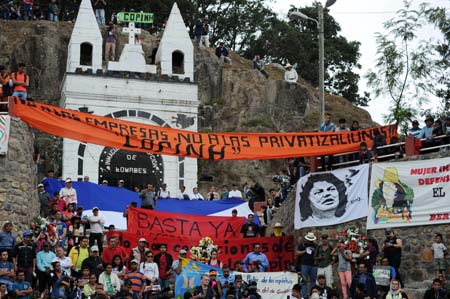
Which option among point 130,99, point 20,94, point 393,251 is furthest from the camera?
point 130,99

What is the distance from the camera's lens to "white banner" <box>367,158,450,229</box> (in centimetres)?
2391

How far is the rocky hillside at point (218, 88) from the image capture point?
45.2 metres

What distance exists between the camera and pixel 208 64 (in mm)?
47062

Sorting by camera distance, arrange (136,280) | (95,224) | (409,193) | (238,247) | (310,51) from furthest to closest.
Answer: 1. (310,51)
2. (238,247)
3. (409,193)
4. (95,224)
5. (136,280)

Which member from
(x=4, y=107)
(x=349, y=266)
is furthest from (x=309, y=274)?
(x=4, y=107)

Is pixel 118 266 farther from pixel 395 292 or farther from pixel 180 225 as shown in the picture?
pixel 395 292

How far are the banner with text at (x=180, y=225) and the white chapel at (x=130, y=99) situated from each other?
10.7 meters

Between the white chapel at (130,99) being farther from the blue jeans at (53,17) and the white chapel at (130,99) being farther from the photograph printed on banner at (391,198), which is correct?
the photograph printed on banner at (391,198)

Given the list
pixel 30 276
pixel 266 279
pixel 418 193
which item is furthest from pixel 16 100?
pixel 418 193

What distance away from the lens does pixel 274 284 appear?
22656 mm

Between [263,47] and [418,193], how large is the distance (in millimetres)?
37585

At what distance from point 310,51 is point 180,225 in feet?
121

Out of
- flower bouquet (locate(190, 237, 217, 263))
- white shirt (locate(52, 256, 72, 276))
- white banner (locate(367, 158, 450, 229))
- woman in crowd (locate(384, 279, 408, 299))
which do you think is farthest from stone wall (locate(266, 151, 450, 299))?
white shirt (locate(52, 256, 72, 276))

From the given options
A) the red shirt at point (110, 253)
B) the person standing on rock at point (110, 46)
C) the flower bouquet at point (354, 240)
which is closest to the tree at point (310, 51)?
the person standing on rock at point (110, 46)
